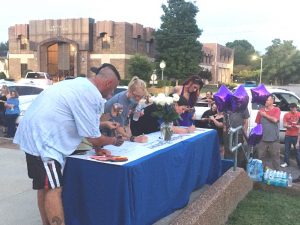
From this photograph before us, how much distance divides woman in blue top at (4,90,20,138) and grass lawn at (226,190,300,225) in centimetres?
733

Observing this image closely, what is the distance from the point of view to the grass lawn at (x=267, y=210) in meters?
5.06

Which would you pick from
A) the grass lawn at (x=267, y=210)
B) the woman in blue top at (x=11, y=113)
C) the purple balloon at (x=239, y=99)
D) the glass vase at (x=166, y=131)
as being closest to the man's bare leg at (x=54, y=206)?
the glass vase at (x=166, y=131)

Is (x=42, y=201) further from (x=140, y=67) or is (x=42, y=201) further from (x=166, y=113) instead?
(x=140, y=67)

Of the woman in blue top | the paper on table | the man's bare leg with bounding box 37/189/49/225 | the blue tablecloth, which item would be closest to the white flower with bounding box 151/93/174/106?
the paper on table

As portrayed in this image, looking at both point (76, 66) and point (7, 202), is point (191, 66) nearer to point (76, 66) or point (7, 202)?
point (76, 66)

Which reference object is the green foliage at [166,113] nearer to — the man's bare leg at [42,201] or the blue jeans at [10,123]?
the man's bare leg at [42,201]

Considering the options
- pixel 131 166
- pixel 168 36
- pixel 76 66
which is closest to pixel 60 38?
pixel 76 66

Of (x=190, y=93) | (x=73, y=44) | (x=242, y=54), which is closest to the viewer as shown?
(x=190, y=93)

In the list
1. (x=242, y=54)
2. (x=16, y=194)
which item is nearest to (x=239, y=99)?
(x=16, y=194)

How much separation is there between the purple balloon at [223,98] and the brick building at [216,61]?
6202cm

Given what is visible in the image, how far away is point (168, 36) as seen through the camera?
47156mm

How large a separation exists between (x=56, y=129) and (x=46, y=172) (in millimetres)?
380

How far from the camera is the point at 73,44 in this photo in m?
44.2

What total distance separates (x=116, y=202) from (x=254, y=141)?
424cm
